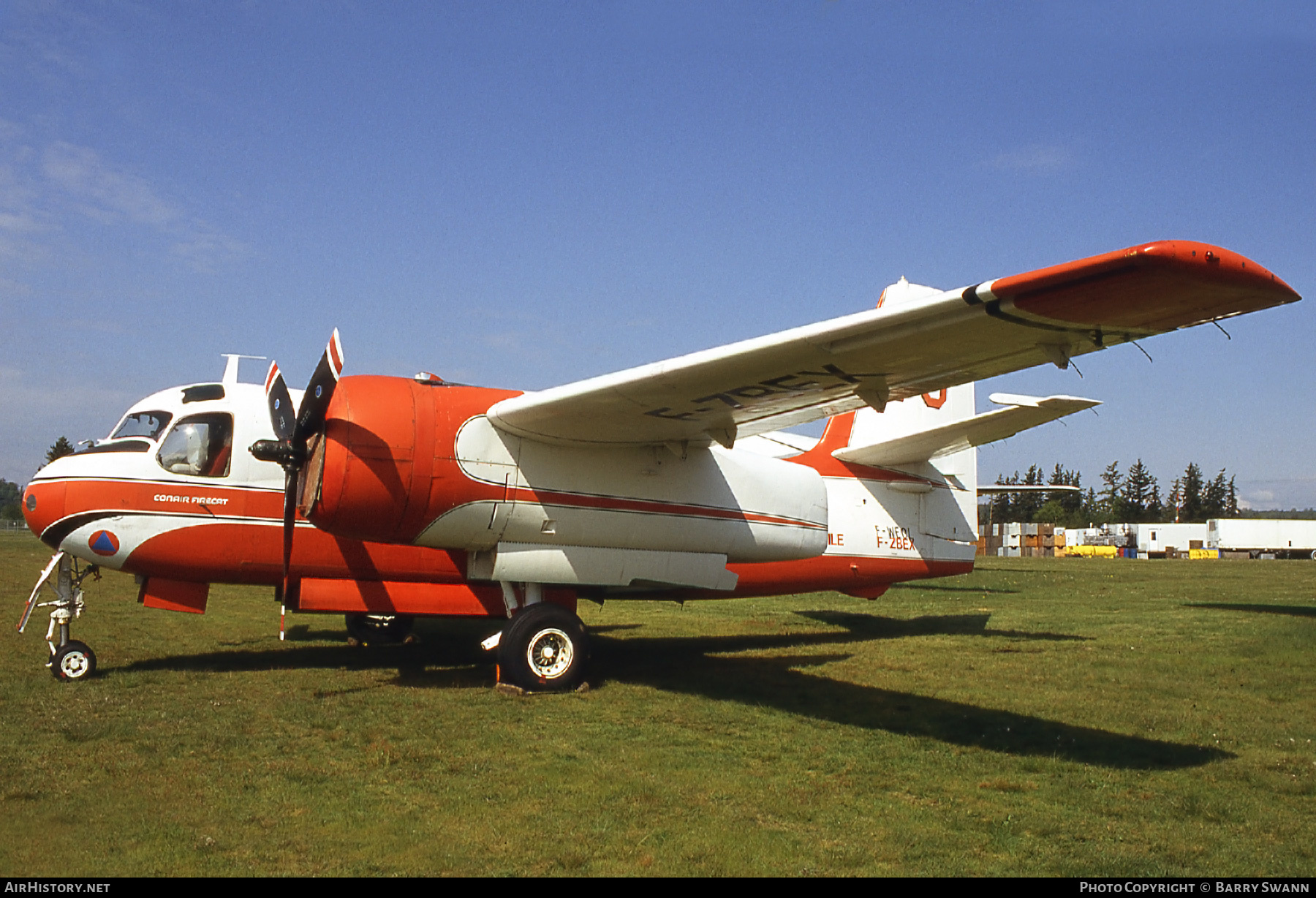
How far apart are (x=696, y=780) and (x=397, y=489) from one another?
4107 millimetres

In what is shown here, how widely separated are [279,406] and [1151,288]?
25.5ft

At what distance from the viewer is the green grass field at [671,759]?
4.80 metres

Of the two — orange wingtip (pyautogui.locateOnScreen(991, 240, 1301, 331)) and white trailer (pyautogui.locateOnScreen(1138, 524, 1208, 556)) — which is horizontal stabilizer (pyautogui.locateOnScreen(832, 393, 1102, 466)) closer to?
orange wingtip (pyautogui.locateOnScreen(991, 240, 1301, 331))

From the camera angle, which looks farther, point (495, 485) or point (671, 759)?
point (495, 485)

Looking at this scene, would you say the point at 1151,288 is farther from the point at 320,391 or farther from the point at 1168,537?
the point at 1168,537

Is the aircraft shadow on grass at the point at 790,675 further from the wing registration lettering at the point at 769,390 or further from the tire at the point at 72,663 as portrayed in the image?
the wing registration lettering at the point at 769,390

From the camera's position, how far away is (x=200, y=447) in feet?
33.8

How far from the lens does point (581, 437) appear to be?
9.46 meters

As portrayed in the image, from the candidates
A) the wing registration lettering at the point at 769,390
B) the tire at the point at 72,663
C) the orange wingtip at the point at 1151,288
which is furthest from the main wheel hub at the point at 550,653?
the orange wingtip at the point at 1151,288

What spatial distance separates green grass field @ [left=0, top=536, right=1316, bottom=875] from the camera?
15.7 ft

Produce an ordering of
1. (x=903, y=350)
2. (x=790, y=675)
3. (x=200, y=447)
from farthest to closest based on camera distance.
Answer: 1. (x=790, y=675)
2. (x=200, y=447)
3. (x=903, y=350)

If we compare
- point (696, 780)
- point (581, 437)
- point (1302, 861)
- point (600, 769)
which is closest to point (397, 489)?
point (581, 437)

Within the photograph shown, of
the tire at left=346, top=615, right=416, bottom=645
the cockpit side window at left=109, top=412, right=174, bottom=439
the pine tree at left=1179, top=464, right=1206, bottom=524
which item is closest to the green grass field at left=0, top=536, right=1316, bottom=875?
the tire at left=346, top=615, right=416, bottom=645

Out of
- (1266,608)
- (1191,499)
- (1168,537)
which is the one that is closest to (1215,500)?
(1191,499)
